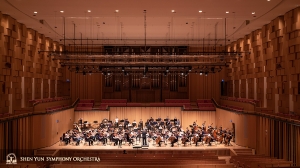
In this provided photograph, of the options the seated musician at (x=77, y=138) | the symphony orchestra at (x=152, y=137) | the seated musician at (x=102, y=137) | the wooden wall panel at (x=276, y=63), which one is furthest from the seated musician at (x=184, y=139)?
the seated musician at (x=77, y=138)

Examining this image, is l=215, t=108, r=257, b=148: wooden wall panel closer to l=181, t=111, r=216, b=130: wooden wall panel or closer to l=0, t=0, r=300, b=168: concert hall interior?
l=0, t=0, r=300, b=168: concert hall interior

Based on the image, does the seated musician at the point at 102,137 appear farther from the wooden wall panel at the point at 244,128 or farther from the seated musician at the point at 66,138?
the wooden wall panel at the point at 244,128

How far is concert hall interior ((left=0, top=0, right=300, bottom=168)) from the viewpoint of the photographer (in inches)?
460

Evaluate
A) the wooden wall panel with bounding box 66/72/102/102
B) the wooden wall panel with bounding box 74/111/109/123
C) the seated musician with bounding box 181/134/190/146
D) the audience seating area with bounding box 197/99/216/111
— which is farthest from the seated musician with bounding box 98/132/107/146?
the audience seating area with bounding box 197/99/216/111

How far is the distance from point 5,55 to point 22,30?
235 cm

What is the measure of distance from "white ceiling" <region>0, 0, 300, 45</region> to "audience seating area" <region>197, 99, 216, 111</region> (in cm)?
484

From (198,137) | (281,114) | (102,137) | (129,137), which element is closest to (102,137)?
(102,137)

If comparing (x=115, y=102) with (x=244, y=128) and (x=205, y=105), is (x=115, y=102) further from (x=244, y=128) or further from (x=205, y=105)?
(x=244, y=128)

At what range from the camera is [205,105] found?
21.3 meters

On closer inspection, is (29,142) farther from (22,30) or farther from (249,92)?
(249,92)

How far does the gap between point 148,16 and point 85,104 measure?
995 cm

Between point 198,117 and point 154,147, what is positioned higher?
point 198,117

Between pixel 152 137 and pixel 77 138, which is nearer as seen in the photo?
pixel 77 138

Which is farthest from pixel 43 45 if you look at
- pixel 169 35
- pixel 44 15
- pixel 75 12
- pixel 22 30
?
pixel 169 35
